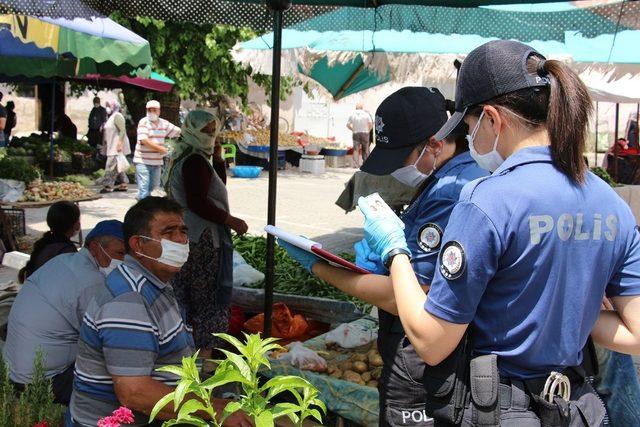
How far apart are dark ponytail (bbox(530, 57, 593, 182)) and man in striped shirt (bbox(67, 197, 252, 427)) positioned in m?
1.59

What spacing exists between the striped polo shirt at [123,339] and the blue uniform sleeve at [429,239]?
42.9 inches

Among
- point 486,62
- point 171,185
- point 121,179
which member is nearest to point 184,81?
point 121,179

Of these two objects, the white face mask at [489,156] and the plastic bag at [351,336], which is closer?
the white face mask at [489,156]

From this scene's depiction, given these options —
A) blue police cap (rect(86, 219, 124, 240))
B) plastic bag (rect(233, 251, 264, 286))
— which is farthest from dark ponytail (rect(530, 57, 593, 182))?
A: plastic bag (rect(233, 251, 264, 286))

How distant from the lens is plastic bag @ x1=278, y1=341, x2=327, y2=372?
139 inches

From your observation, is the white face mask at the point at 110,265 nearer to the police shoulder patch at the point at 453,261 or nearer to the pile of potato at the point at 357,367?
the pile of potato at the point at 357,367

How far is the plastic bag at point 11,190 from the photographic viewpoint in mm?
8742

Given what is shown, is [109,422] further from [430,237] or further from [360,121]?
[360,121]

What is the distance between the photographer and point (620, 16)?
425cm

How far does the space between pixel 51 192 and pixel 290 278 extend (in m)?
4.62

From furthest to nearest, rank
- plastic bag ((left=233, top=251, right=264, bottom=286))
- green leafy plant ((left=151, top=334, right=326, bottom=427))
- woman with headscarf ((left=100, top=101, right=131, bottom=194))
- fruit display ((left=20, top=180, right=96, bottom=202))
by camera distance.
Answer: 1. woman with headscarf ((left=100, top=101, right=131, bottom=194))
2. fruit display ((left=20, top=180, right=96, bottom=202))
3. plastic bag ((left=233, top=251, right=264, bottom=286))
4. green leafy plant ((left=151, top=334, right=326, bottom=427))

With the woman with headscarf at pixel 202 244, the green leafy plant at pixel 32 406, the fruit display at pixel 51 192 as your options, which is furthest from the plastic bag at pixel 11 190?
the green leafy plant at pixel 32 406

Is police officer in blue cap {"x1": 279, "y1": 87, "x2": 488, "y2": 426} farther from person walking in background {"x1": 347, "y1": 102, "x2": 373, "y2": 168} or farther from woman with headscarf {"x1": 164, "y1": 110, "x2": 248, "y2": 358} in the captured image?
person walking in background {"x1": 347, "y1": 102, "x2": 373, "y2": 168}

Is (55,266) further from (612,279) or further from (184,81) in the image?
(184,81)
